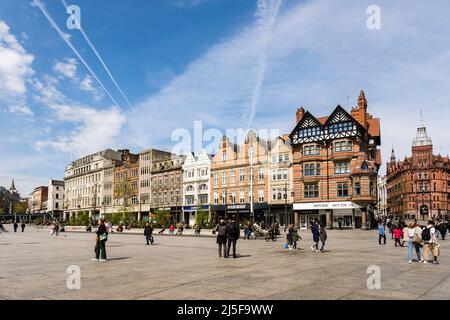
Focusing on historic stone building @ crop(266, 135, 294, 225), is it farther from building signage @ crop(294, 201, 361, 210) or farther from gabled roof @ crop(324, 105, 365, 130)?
gabled roof @ crop(324, 105, 365, 130)

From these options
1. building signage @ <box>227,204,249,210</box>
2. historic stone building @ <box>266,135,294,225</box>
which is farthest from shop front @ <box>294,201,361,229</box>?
building signage @ <box>227,204,249,210</box>

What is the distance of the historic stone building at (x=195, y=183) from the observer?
6862 centimetres

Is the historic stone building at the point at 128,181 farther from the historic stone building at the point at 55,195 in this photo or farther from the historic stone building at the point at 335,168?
the historic stone building at the point at 55,195

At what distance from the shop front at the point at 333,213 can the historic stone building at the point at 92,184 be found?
4775 cm

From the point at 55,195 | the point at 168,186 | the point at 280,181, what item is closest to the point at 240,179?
the point at 280,181

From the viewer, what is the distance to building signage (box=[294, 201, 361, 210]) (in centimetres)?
5288

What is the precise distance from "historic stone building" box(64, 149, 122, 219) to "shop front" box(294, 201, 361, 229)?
47754 mm

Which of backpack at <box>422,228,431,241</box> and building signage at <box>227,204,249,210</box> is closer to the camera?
backpack at <box>422,228,431,241</box>

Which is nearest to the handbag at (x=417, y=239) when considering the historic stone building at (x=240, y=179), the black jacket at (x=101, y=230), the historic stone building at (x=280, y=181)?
the black jacket at (x=101, y=230)

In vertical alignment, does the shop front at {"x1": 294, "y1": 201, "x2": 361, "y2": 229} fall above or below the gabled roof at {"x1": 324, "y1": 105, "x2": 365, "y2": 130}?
below

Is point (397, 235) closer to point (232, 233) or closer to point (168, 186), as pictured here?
point (232, 233)
